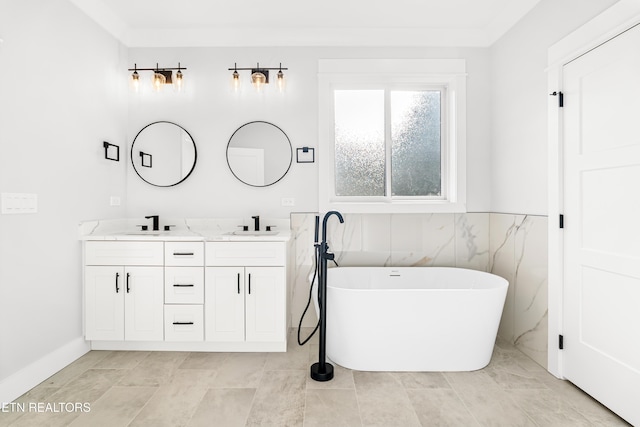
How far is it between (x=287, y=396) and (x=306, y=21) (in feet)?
9.23

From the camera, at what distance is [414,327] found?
2.34 m

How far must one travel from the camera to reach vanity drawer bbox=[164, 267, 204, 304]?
269 cm

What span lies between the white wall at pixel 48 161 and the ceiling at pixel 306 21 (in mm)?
337

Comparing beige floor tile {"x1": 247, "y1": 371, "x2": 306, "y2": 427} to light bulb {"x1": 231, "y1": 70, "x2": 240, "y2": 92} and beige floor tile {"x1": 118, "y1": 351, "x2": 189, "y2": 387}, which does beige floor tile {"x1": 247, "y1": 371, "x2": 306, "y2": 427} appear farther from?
light bulb {"x1": 231, "y1": 70, "x2": 240, "y2": 92}

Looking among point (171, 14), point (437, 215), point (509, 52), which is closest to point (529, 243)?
point (437, 215)

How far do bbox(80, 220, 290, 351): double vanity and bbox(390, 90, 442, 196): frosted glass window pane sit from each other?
1.43 meters

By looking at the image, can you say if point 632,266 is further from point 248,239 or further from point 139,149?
point 139,149

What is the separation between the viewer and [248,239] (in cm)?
267

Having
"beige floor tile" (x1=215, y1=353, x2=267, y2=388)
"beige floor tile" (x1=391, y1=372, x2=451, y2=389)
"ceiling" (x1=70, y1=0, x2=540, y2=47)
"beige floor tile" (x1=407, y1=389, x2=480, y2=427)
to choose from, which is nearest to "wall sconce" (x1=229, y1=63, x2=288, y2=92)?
"ceiling" (x1=70, y1=0, x2=540, y2=47)

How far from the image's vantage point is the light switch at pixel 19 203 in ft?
6.59

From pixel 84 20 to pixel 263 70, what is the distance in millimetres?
1347

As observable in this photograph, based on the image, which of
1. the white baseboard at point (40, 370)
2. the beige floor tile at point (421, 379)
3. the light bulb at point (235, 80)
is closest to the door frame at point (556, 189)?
the beige floor tile at point (421, 379)

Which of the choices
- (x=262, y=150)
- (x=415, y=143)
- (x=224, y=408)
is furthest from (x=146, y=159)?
(x=415, y=143)

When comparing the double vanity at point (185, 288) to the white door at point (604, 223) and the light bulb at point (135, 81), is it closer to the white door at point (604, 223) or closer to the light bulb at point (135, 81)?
the light bulb at point (135, 81)
